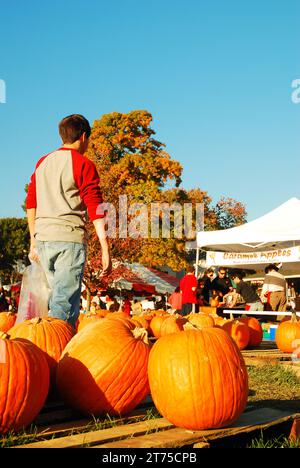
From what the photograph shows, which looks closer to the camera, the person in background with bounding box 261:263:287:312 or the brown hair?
the brown hair

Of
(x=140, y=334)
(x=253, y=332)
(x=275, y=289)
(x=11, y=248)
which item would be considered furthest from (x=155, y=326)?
(x=11, y=248)

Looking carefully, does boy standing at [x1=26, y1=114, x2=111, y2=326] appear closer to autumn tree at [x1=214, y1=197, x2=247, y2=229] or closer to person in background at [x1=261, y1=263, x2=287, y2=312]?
person in background at [x1=261, y1=263, x2=287, y2=312]

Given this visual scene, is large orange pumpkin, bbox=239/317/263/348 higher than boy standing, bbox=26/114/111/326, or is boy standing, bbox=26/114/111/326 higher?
boy standing, bbox=26/114/111/326

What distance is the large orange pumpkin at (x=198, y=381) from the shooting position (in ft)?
7.97

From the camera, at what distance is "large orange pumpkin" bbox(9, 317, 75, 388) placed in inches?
116

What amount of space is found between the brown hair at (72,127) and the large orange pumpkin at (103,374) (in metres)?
1.70

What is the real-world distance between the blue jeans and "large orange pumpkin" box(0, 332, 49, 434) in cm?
116

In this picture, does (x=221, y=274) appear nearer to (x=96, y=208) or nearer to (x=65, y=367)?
(x=96, y=208)

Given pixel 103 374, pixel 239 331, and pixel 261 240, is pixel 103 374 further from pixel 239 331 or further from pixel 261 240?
pixel 261 240

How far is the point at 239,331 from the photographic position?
22.3 ft

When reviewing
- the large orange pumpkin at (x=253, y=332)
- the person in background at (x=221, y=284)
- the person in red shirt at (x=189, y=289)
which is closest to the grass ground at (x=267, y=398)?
the large orange pumpkin at (x=253, y=332)

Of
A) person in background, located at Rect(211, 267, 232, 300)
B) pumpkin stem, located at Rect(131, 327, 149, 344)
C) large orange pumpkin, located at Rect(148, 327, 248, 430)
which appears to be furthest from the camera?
person in background, located at Rect(211, 267, 232, 300)

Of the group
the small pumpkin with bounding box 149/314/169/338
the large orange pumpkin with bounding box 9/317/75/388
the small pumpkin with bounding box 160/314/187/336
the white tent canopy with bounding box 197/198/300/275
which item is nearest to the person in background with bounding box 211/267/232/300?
the white tent canopy with bounding box 197/198/300/275

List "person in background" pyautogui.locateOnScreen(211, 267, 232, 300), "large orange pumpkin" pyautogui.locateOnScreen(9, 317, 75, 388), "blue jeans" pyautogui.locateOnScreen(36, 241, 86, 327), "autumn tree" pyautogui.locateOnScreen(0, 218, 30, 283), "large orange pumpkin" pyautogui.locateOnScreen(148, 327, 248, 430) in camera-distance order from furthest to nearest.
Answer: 1. "autumn tree" pyautogui.locateOnScreen(0, 218, 30, 283)
2. "person in background" pyautogui.locateOnScreen(211, 267, 232, 300)
3. "blue jeans" pyautogui.locateOnScreen(36, 241, 86, 327)
4. "large orange pumpkin" pyautogui.locateOnScreen(9, 317, 75, 388)
5. "large orange pumpkin" pyautogui.locateOnScreen(148, 327, 248, 430)
